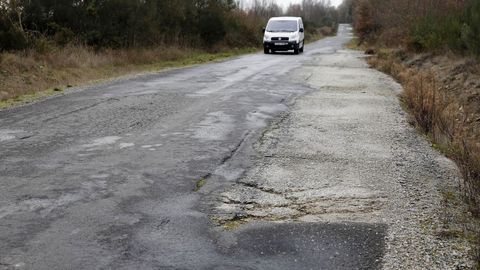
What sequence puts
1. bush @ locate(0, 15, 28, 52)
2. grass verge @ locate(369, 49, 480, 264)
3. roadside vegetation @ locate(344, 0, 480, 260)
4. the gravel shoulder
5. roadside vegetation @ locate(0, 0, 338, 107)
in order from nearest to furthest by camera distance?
1. the gravel shoulder
2. grass verge @ locate(369, 49, 480, 264)
3. roadside vegetation @ locate(344, 0, 480, 260)
4. roadside vegetation @ locate(0, 0, 338, 107)
5. bush @ locate(0, 15, 28, 52)

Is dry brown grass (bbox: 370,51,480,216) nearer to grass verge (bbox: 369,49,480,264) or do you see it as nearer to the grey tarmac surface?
grass verge (bbox: 369,49,480,264)

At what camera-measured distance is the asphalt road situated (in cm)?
363

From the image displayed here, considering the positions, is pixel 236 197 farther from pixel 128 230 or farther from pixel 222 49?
pixel 222 49

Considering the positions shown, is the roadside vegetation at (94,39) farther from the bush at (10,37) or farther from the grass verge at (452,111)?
the grass verge at (452,111)

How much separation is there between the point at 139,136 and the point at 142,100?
11.1 feet

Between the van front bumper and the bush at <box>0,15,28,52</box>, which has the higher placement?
the bush at <box>0,15,28,52</box>

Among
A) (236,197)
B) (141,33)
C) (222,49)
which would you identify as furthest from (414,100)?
(222,49)

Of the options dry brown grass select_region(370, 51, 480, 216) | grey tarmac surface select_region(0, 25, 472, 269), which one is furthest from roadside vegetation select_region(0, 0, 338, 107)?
dry brown grass select_region(370, 51, 480, 216)

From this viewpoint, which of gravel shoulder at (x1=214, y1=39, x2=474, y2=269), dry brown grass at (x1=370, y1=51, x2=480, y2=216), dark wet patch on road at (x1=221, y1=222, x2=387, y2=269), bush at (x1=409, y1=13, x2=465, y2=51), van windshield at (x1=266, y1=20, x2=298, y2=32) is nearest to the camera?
dark wet patch on road at (x1=221, y1=222, x2=387, y2=269)

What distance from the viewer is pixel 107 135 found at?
285 inches

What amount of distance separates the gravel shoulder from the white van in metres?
19.5

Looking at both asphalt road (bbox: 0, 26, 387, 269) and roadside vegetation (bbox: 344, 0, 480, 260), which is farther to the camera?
roadside vegetation (bbox: 344, 0, 480, 260)

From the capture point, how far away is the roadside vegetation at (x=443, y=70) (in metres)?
6.91

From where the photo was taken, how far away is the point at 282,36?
27734mm
